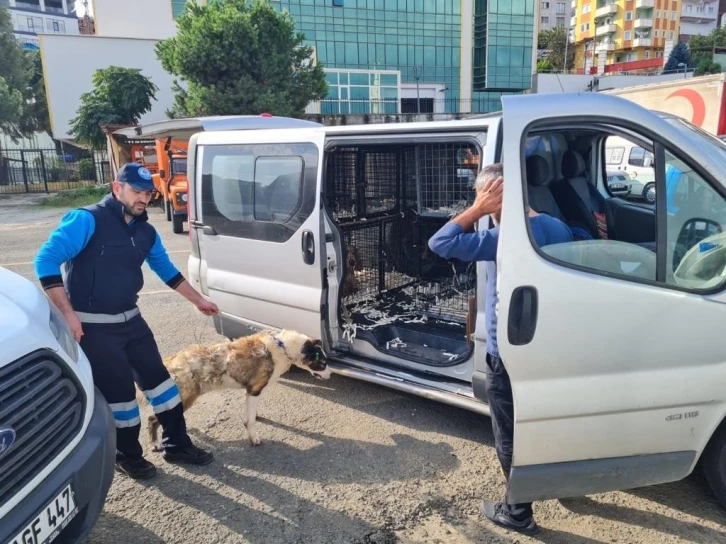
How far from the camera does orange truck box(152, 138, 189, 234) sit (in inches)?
494

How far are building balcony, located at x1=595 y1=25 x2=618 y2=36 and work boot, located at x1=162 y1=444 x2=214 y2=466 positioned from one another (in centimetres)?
8942

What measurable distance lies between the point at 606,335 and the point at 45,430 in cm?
227

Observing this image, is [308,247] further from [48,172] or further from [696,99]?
[48,172]

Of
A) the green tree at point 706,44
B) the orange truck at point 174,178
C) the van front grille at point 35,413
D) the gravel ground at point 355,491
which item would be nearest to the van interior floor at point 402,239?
the gravel ground at point 355,491

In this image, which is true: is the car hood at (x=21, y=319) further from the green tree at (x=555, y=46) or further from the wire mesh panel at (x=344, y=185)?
the green tree at (x=555, y=46)

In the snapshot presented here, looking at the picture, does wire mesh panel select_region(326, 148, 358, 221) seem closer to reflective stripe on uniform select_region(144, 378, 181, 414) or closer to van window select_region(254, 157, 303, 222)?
van window select_region(254, 157, 303, 222)

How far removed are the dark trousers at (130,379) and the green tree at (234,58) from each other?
2074 cm

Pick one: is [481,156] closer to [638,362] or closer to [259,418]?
[638,362]

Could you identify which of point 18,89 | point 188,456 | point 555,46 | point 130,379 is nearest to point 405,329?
point 188,456

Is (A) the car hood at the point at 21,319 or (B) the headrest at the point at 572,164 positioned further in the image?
(B) the headrest at the point at 572,164

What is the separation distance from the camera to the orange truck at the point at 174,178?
41.1 feet

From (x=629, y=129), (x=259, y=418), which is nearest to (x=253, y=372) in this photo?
(x=259, y=418)

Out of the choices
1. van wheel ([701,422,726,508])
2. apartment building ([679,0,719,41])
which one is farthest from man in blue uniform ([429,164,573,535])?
apartment building ([679,0,719,41])

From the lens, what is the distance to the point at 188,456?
3.32 metres
